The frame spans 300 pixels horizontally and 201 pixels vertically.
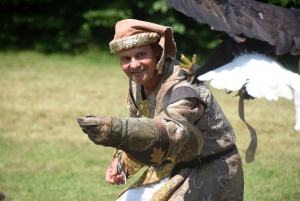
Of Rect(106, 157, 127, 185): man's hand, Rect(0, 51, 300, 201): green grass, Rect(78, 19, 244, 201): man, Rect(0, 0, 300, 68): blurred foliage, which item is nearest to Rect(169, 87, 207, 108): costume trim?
Rect(78, 19, 244, 201): man

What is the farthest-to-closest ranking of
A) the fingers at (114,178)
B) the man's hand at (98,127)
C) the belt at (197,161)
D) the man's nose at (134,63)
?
the fingers at (114,178)
the belt at (197,161)
the man's nose at (134,63)
the man's hand at (98,127)

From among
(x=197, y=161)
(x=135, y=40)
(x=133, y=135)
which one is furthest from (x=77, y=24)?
(x=133, y=135)

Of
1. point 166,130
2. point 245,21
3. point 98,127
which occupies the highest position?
point 245,21

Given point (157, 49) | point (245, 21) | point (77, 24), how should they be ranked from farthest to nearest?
1. point (77, 24)
2. point (157, 49)
3. point (245, 21)

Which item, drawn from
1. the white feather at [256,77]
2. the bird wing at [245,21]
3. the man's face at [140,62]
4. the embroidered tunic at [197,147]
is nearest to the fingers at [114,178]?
the embroidered tunic at [197,147]

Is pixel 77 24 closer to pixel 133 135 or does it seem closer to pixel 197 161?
pixel 197 161

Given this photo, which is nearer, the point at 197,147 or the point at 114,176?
the point at 197,147

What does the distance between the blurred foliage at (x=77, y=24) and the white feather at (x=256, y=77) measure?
988 cm

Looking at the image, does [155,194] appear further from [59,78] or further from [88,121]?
[59,78]

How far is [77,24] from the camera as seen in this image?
559 inches

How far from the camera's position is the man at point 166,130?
2.79 m

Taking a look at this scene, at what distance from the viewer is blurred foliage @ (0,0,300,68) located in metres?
13.3

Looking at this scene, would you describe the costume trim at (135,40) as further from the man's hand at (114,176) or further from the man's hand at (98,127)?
the man's hand at (114,176)

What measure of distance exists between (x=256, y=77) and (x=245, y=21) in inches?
14.4
